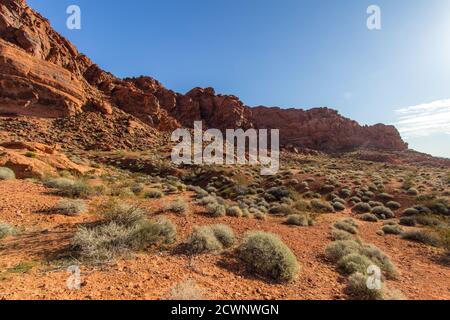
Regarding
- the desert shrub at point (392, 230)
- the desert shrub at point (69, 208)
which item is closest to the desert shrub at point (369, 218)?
the desert shrub at point (392, 230)

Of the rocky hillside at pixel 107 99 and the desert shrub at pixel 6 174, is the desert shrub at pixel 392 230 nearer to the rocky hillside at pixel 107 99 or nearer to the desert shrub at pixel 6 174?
the desert shrub at pixel 6 174

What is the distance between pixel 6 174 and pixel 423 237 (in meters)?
17.4

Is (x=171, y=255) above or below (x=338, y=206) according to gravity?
above

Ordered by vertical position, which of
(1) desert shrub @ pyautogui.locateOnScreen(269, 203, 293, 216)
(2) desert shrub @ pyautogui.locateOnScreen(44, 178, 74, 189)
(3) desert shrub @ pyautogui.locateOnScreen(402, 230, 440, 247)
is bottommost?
(3) desert shrub @ pyautogui.locateOnScreen(402, 230, 440, 247)

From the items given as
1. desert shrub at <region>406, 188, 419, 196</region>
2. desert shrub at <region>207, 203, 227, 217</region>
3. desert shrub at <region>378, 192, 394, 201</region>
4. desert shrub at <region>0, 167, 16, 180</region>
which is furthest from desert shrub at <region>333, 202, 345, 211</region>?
desert shrub at <region>0, 167, 16, 180</region>

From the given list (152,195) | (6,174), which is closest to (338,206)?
(152,195)

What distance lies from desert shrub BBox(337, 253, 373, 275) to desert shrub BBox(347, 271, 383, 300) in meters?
0.78

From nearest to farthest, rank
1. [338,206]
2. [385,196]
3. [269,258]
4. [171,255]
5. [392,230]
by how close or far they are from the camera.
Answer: [269,258], [171,255], [392,230], [338,206], [385,196]

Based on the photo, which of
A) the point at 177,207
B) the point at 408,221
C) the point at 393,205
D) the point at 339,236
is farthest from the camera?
the point at 393,205

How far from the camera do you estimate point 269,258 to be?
518 centimetres

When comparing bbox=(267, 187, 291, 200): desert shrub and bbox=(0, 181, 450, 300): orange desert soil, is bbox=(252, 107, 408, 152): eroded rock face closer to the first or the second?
bbox=(267, 187, 291, 200): desert shrub

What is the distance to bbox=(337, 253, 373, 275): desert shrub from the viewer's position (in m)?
5.55

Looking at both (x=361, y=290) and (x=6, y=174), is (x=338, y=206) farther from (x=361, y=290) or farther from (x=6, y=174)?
(x=6, y=174)
